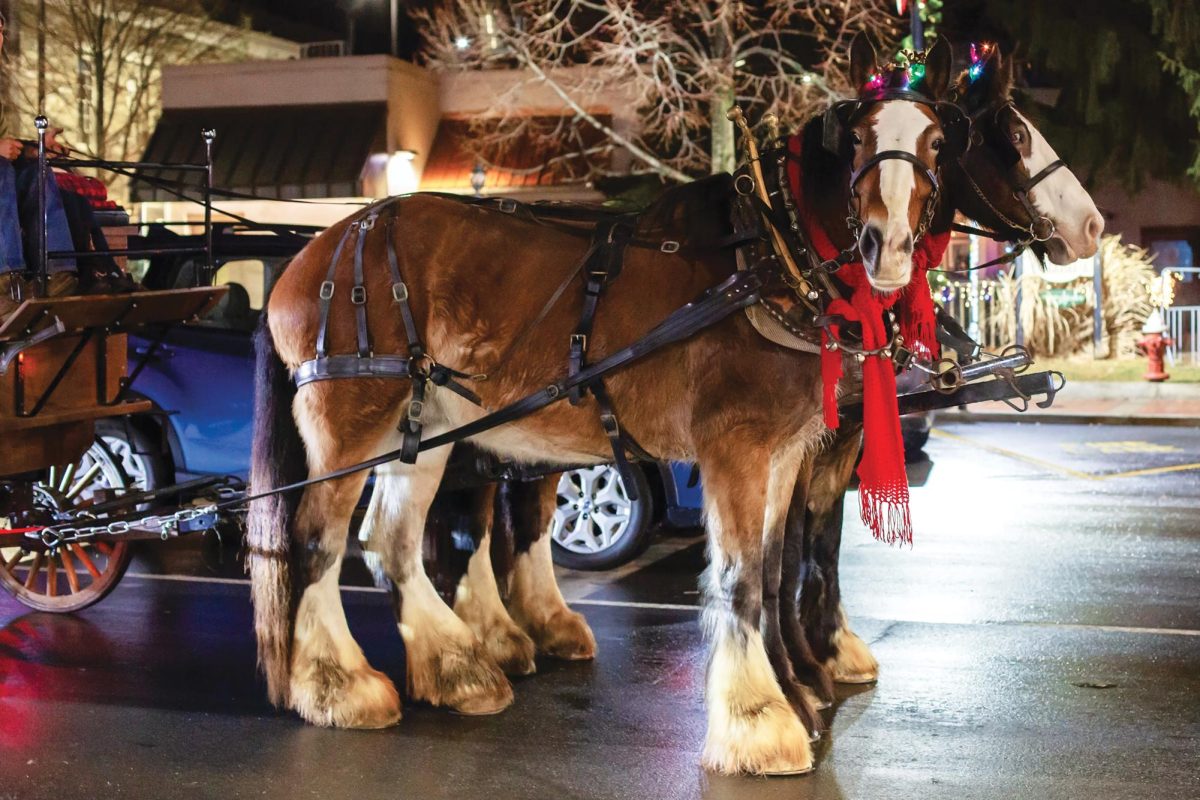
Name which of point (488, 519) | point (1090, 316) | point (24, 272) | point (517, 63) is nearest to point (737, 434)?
point (488, 519)

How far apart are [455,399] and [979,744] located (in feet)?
8.15

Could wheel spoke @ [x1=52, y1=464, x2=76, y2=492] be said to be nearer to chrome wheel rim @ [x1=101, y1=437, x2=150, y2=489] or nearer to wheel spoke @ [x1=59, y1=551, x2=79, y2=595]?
chrome wheel rim @ [x1=101, y1=437, x2=150, y2=489]

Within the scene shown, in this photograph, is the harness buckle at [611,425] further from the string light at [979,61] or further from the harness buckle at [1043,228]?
the string light at [979,61]

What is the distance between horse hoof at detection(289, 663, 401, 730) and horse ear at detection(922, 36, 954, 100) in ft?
10.3

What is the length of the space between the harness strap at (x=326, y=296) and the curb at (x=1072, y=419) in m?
12.3

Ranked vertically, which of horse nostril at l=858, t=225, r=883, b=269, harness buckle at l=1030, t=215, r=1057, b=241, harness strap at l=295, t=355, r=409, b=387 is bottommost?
harness strap at l=295, t=355, r=409, b=387

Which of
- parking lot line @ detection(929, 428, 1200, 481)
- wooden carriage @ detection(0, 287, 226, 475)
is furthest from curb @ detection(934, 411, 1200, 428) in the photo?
wooden carriage @ detection(0, 287, 226, 475)

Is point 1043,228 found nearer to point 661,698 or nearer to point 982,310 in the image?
point 661,698

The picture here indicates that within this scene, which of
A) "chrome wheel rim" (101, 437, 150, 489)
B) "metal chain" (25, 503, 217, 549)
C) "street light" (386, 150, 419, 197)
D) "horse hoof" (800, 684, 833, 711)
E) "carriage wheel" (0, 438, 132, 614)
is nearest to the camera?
"horse hoof" (800, 684, 833, 711)

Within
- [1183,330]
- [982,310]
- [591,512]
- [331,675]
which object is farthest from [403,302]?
[1183,330]

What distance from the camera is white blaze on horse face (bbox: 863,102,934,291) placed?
4660mm

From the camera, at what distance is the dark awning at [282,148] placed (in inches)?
997

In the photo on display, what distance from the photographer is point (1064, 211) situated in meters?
5.18

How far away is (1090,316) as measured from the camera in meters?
21.6
